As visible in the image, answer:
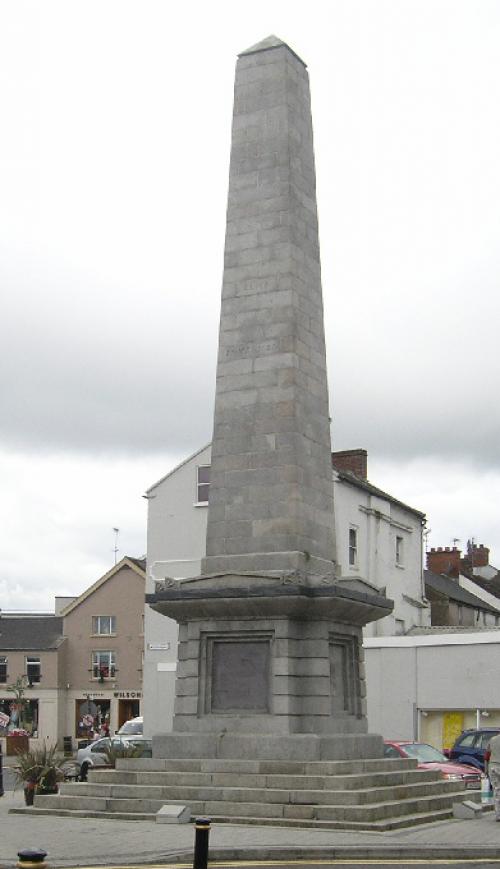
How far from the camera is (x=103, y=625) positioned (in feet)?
221

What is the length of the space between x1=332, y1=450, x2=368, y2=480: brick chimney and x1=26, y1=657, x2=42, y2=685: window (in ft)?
95.2

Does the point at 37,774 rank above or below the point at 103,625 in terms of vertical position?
below

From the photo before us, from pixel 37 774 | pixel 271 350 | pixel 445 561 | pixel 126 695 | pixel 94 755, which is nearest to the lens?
pixel 271 350

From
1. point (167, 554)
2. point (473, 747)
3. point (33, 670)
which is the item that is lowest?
point (473, 747)

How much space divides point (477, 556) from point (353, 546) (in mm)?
31333

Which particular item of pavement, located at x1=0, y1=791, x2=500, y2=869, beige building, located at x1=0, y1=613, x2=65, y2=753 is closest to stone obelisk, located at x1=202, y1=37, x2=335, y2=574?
pavement, located at x1=0, y1=791, x2=500, y2=869

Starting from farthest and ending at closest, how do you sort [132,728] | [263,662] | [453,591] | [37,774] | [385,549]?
1. [453,591]
2. [385,549]
3. [132,728]
4. [37,774]
5. [263,662]

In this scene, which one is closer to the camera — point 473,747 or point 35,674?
point 473,747

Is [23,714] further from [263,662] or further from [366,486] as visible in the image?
[263,662]

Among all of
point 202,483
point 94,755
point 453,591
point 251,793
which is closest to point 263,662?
point 251,793

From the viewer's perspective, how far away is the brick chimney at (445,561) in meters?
62.2

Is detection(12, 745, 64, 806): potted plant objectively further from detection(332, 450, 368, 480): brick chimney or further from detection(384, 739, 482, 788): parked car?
detection(332, 450, 368, 480): brick chimney

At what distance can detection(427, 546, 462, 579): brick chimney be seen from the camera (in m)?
62.2

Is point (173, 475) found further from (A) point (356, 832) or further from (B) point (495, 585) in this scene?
(A) point (356, 832)
